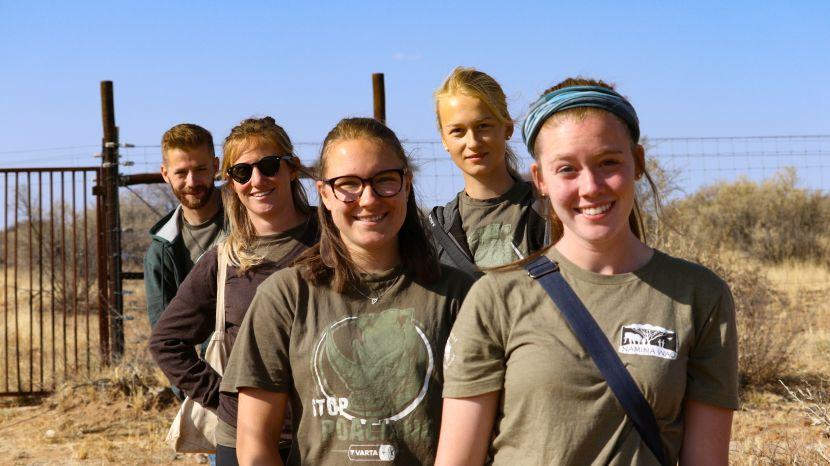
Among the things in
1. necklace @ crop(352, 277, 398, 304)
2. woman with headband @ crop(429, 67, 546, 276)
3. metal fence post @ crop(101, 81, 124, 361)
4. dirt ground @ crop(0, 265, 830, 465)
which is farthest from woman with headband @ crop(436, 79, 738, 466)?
metal fence post @ crop(101, 81, 124, 361)

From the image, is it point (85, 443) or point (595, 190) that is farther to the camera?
point (85, 443)

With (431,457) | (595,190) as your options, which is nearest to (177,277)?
(431,457)

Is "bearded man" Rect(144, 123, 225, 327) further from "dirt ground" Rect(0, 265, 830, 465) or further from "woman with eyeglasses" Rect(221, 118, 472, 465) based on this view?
"dirt ground" Rect(0, 265, 830, 465)

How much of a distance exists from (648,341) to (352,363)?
0.82 meters

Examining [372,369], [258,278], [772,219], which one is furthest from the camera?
[772,219]

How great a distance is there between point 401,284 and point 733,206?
21408mm

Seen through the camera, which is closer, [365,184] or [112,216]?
[365,184]

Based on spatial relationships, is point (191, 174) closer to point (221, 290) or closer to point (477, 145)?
point (221, 290)

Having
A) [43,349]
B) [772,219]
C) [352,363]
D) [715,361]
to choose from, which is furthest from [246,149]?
[772,219]

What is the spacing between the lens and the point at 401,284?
2.68 metres

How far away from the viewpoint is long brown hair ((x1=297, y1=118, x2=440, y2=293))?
8.81 feet

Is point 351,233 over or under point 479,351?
over

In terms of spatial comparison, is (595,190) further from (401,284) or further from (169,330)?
(169,330)

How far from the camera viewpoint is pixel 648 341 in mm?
2131
